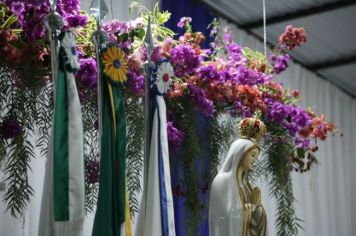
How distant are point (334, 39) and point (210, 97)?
3873mm

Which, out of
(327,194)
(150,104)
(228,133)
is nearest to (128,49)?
(150,104)

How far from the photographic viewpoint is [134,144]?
292cm

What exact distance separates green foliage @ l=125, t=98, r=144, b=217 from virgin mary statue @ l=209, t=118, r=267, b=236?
0.91 feet

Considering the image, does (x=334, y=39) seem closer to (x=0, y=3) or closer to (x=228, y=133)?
(x=228, y=133)

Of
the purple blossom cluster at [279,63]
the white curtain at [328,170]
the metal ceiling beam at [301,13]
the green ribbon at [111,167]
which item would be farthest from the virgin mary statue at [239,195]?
the white curtain at [328,170]

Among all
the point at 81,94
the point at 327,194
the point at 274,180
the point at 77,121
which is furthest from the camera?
the point at 327,194

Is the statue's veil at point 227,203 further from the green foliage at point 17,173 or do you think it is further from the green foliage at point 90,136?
the green foliage at point 17,173

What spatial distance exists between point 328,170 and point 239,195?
487cm

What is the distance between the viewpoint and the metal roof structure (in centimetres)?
611

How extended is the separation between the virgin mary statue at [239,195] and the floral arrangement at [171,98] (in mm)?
212

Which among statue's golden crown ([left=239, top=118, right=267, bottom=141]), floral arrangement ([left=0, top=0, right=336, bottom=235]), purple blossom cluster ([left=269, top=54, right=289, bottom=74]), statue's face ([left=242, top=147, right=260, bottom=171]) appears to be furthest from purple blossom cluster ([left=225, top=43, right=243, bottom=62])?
statue's face ([left=242, top=147, right=260, bottom=171])

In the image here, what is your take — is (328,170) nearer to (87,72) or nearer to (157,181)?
(157,181)

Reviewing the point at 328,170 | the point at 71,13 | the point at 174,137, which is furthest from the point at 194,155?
the point at 328,170

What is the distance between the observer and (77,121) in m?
→ 2.43
